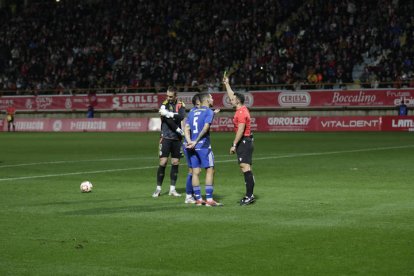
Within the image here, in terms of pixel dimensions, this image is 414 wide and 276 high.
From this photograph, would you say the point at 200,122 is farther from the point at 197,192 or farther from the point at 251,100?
the point at 251,100

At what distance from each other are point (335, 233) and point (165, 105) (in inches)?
242

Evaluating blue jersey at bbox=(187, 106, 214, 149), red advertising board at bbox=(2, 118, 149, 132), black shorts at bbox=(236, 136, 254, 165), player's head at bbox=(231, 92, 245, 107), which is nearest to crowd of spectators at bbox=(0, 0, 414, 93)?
red advertising board at bbox=(2, 118, 149, 132)

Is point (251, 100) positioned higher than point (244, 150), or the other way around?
point (244, 150)

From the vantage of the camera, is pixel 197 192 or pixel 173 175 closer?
pixel 197 192

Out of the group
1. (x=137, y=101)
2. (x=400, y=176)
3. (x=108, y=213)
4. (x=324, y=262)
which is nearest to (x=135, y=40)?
(x=137, y=101)

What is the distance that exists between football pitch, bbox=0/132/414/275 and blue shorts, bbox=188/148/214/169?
0.84m

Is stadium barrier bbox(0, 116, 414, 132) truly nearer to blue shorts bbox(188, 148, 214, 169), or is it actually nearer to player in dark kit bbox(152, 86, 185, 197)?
player in dark kit bbox(152, 86, 185, 197)

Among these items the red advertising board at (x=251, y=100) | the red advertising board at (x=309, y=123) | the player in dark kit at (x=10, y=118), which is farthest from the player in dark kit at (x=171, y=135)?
the player in dark kit at (x=10, y=118)

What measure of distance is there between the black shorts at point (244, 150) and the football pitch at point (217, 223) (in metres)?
0.83

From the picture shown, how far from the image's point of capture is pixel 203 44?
5497cm

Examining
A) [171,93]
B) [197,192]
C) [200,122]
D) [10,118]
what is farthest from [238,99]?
[10,118]

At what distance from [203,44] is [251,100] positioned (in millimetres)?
5906

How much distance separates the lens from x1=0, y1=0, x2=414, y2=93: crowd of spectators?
4819 cm

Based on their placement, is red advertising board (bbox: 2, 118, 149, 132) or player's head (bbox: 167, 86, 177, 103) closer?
player's head (bbox: 167, 86, 177, 103)
